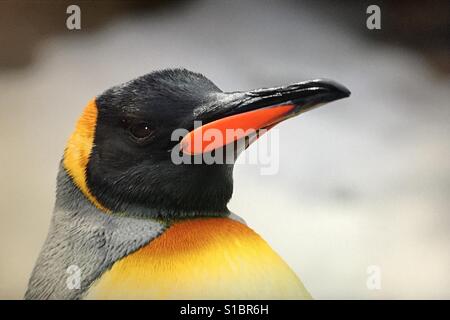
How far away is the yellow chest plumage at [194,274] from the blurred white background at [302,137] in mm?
399

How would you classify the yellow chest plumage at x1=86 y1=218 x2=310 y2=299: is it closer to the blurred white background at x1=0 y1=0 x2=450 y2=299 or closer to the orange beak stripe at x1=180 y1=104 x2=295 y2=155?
the orange beak stripe at x1=180 y1=104 x2=295 y2=155

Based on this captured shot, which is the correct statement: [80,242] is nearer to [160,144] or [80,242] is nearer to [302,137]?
[160,144]

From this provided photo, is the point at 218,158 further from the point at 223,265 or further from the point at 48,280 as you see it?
the point at 48,280

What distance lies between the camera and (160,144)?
1062 millimetres

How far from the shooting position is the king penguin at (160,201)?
3.26ft

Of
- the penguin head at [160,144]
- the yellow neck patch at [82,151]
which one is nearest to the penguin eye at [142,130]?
the penguin head at [160,144]

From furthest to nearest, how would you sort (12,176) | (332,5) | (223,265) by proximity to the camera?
(332,5)
(12,176)
(223,265)

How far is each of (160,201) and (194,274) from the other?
0.18m

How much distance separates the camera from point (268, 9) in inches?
60.8

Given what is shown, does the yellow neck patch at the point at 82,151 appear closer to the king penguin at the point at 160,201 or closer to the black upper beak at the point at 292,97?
the king penguin at the point at 160,201

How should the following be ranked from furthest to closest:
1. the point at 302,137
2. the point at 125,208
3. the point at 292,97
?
1. the point at 302,137
2. the point at 125,208
3. the point at 292,97

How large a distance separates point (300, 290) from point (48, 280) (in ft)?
1.68

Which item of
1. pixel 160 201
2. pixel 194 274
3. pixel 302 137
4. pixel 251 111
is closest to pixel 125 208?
pixel 160 201
